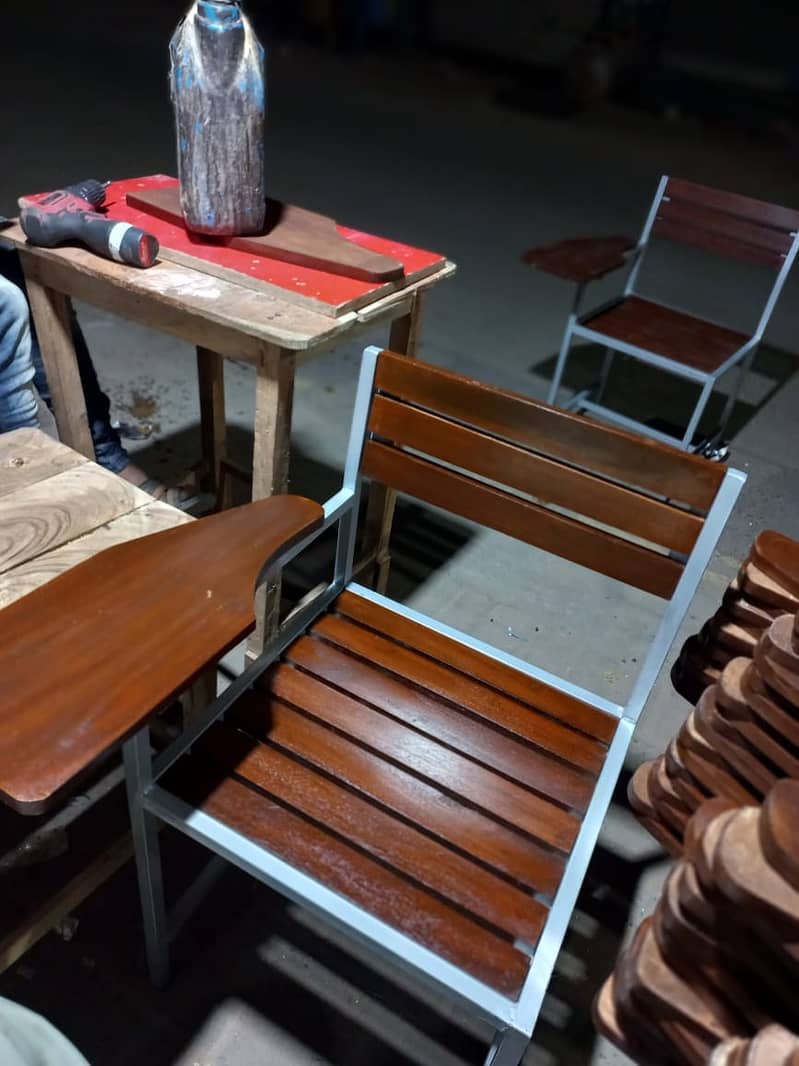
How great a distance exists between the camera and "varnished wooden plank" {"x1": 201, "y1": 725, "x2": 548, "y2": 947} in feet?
2.80

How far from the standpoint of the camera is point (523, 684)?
1.12 meters

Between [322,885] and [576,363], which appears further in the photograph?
[576,363]

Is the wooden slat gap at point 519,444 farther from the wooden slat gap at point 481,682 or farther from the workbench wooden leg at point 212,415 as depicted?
the workbench wooden leg at point 212,415

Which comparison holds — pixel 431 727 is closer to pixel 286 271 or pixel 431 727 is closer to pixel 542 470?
pixel 542 470

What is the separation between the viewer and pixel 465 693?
1.09 metres

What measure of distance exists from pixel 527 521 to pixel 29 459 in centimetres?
70

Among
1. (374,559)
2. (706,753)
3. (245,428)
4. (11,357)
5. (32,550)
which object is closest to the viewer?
(706,753)

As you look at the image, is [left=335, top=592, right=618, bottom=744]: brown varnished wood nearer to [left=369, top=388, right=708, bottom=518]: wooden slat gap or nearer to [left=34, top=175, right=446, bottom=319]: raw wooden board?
[left=369, top=388, right=708, bottom=518]: wooden slat gap

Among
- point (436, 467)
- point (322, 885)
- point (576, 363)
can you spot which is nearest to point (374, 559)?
point (436, 467)

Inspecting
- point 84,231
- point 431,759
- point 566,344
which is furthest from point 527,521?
point 566,344

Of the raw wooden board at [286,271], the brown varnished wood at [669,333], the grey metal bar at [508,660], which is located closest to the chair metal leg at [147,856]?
the grey metal bar at [508,660]

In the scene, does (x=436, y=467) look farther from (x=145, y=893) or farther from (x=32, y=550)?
(x=145, y=893)

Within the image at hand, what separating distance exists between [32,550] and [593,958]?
103 centimetres

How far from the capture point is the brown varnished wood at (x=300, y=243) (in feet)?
4.17
